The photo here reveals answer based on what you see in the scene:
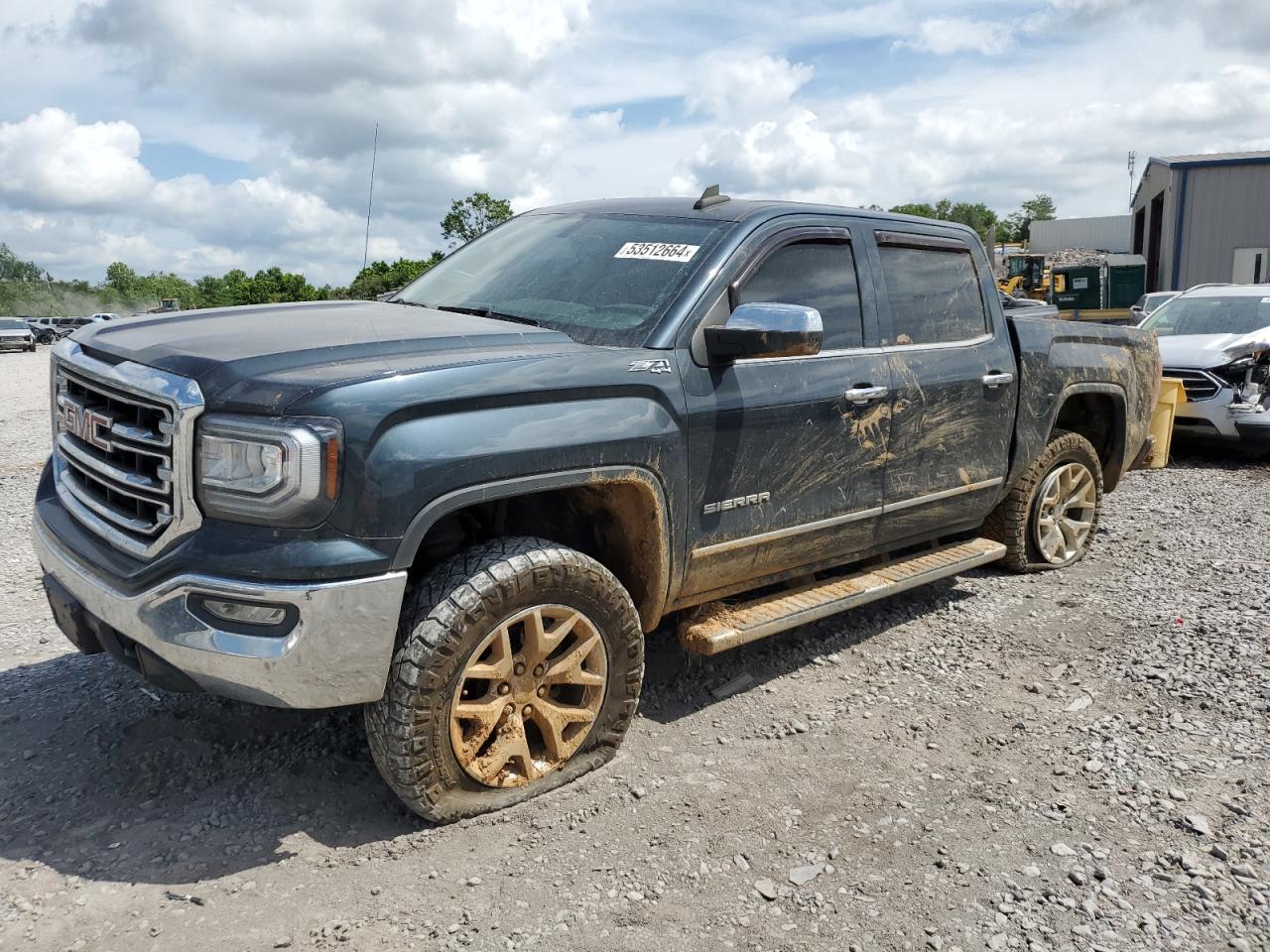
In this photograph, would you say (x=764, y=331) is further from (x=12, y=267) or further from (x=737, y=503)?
(x=12, y=267)

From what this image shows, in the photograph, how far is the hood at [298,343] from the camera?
9.39 ft

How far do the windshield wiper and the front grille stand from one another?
318 inches

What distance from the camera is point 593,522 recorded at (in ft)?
12.2

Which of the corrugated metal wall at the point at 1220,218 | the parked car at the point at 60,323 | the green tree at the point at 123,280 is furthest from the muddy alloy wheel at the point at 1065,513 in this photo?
the green tree at the point at 123,280

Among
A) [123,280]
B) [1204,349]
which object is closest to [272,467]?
[1204,349]

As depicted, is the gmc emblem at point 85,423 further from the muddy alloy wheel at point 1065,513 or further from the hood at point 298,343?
the muddy alloy wheel at point 1065,513

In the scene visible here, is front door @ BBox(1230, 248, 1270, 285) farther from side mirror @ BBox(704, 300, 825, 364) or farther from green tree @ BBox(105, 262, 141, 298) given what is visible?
green tree @ BBox(105, 262, 141, 298)

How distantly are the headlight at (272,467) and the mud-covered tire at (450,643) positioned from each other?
467mm

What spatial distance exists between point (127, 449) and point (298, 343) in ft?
1.89

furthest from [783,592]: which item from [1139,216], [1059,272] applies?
[1139,216]

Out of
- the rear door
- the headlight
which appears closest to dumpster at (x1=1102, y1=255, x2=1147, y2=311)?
the rear door

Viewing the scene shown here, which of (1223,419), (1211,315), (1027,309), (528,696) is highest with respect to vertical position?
(1211,315)

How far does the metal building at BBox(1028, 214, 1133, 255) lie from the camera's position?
6041 centimetres

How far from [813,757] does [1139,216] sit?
140 feet
